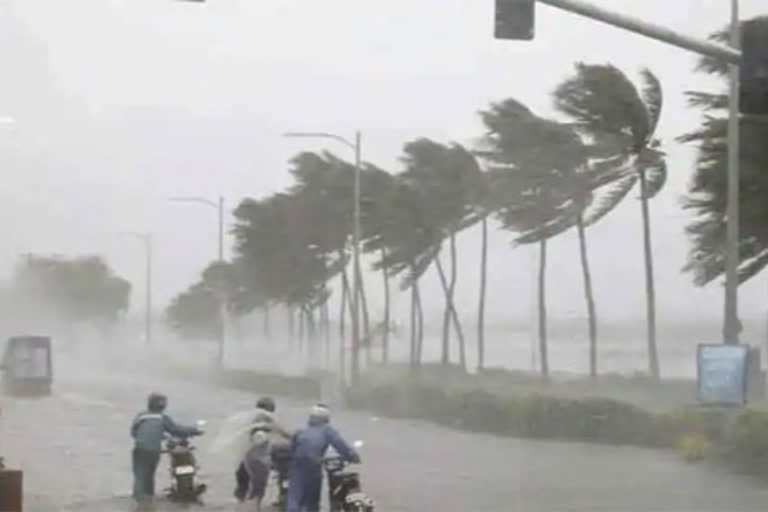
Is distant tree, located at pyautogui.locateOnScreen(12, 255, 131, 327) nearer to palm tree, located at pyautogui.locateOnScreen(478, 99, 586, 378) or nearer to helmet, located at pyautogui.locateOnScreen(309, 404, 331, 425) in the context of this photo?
palm tree, located at pyautogui.locateOnScreen(478, 99, 586, 378)

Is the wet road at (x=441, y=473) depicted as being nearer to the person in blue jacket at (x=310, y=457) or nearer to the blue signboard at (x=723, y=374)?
the blue signboard at (x=723, y=374)

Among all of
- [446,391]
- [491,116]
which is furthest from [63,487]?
[491,116]

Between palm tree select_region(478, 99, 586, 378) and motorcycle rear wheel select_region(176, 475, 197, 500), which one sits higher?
palm tree select_region(478, 99, 586, 378)

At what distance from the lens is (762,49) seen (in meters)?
18.5

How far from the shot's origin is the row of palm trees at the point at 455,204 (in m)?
43.3

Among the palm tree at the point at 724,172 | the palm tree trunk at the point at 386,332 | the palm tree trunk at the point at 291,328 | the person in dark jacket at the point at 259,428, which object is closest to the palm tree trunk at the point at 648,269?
the palm tree at the point at 724,172

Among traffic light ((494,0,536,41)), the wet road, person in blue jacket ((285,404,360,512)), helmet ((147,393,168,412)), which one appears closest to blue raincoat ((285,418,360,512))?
person in blue jacket ((285,404,360,512))

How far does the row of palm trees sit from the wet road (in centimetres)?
754

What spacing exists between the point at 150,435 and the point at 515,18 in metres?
8.31

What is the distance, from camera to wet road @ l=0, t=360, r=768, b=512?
23.2 meters

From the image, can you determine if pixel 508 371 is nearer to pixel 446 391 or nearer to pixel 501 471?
pixel 446 391

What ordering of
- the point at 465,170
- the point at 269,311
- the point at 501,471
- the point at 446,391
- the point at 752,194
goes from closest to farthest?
the point at 501,471, the point at 752,194, the point at 446,391, the point at 465,170, the point at 269,311

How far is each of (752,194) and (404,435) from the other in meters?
11.1

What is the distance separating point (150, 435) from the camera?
22.1 metres
